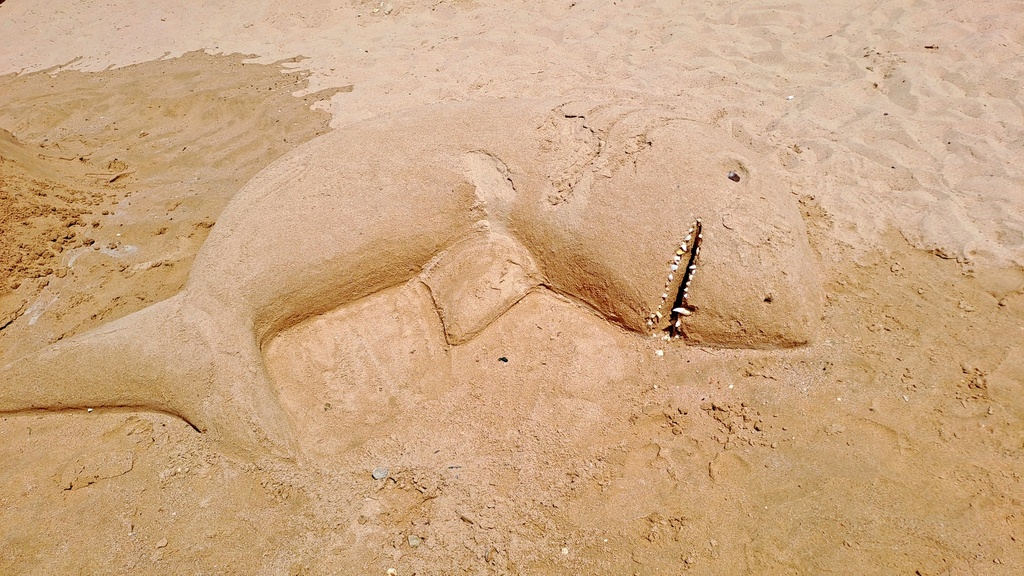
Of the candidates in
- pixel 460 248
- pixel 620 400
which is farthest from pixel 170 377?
pixel 620 400

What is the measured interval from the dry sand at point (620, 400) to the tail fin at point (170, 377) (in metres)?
0.09

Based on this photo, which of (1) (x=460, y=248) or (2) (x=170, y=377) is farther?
(1) (x=460, y=248)

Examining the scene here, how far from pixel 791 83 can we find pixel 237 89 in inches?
188

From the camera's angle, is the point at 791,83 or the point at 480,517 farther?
the point at 791,83

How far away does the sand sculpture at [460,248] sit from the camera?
7.88 feet

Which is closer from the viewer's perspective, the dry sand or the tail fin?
the dry sand

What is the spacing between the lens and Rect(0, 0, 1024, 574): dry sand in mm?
2043

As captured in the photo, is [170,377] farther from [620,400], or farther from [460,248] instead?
[620,400]

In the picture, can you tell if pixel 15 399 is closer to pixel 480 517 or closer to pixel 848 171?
pixel 480 517

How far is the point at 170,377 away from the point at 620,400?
1.87 m

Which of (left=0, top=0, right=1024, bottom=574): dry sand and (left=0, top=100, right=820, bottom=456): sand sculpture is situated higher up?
(left=0, top=100, right=820, bottom=456): sand sculpture

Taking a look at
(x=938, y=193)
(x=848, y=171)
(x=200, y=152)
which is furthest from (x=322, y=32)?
(x=938, y=193)

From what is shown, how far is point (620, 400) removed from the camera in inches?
96.7

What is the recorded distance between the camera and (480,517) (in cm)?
214
